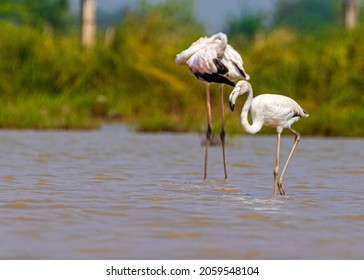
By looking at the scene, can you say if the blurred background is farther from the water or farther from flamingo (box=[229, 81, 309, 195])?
flamingo (box=[229, 81, 309, 195])

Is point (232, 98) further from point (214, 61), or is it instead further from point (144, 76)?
point (144, 76)

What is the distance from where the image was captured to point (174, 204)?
904cm

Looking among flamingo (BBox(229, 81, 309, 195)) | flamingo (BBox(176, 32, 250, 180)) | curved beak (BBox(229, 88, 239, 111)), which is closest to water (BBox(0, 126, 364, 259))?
Answer: flamingo (BBox(229, 81, 309, 195))

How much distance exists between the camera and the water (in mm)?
6852

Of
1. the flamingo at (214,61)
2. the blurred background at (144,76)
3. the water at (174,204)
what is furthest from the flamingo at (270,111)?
the blurred background at (144,76)

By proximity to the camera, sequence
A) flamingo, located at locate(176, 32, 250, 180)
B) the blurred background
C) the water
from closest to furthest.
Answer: the water < flamingo, located at locate(176, 32, 250, 180) < the blurred background

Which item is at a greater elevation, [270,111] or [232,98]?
[232,98]

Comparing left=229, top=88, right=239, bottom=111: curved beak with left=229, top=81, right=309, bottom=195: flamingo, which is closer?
left=229, top=88, right=239, bottom=111: curved beak

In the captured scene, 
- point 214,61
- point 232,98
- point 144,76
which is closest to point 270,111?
point 232,98

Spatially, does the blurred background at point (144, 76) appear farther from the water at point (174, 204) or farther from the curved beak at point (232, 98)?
the curved beak at point (232, 98)

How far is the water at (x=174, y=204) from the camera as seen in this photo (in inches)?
270

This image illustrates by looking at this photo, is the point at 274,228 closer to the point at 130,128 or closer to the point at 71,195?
the point at 71,195

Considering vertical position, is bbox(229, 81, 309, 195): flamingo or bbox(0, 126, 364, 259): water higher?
bbox(229, 81, 309, 195): flamingo

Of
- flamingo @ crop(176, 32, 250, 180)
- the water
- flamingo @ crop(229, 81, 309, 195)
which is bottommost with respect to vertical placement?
the water
